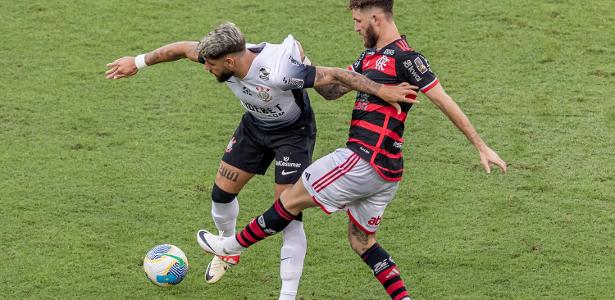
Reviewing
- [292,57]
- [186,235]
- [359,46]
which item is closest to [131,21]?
[359,46]

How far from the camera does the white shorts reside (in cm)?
784

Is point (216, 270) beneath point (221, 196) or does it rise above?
beneath

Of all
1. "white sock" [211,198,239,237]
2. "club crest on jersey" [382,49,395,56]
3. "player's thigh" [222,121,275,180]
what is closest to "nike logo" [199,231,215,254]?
"white sock" [211,198,239,237]

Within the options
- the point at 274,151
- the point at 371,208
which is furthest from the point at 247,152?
the point at 371,208

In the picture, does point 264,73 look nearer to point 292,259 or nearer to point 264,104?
point 264,104

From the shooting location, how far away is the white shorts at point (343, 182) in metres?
7.84

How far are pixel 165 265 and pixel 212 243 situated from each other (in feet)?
1.33

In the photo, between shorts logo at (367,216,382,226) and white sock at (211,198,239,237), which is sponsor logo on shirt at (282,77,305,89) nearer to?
shorts logo at (367,216,382,226)

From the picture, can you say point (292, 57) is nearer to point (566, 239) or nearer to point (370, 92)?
point (370, 92)

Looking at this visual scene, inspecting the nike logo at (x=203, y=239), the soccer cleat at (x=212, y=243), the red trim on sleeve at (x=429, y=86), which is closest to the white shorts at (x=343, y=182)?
the red trim on sleeve at (x=429, y=86)

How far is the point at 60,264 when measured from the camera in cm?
901

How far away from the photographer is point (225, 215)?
8.98 meters

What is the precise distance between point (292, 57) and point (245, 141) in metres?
0.94

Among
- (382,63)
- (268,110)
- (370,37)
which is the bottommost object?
(268,110)
